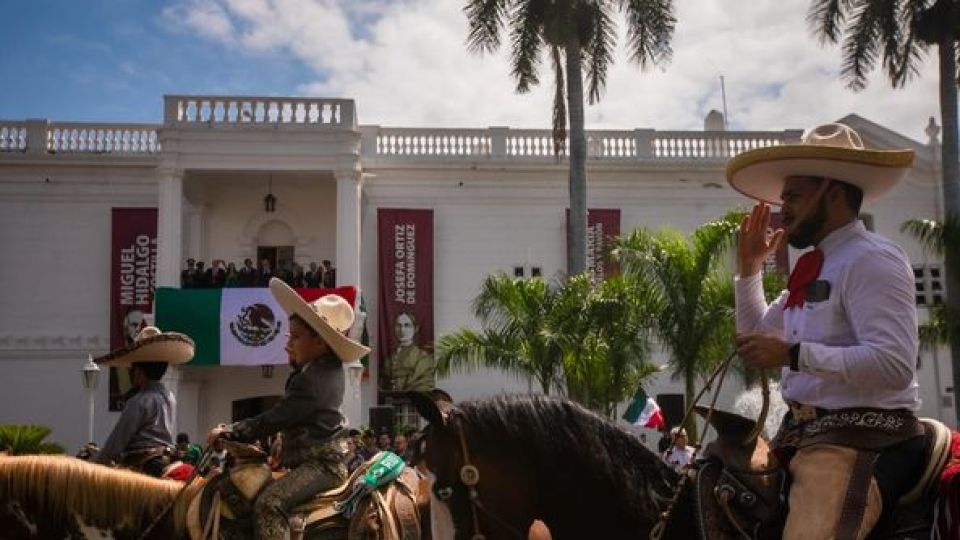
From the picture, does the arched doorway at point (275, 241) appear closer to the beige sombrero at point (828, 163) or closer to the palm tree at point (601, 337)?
the palm tree at point (601, 337)

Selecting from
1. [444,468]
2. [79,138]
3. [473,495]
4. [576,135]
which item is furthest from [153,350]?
[79,138]

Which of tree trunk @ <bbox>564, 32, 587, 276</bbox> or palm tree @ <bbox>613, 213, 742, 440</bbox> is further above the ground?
tree trunk @ <bbox>564, 32, 587, 276</bbox>

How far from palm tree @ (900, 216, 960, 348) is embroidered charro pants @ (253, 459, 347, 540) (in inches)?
609

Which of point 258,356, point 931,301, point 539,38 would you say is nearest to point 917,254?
point 931,301

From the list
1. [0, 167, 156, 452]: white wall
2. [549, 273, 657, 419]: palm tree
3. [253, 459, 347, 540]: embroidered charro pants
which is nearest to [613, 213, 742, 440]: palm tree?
[549, 273, 657, 419]: palm tree

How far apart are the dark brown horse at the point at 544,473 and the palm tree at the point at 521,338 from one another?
1281cm

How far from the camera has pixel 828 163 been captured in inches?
133

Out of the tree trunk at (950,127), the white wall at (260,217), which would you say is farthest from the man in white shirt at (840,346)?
the white wall at (260,217)

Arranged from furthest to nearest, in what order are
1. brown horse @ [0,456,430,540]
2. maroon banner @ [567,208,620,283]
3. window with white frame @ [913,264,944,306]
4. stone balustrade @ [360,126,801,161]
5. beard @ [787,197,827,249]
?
stone balustrade @ [360,126,801,161] < window with white frame @ [913,264,944,306] < maroon banner @ [567,208,620,283] < brown horse @ [0,456,430,540] < beard @ [787,197,827,249]

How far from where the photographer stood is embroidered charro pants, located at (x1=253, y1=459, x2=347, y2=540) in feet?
17.2

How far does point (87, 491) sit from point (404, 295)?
2018cm

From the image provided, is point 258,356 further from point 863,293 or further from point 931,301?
point 863,293

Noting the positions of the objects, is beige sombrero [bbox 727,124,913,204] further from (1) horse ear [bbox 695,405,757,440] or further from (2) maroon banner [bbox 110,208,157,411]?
(2) maroon banner [bbox 110,208,157,411]

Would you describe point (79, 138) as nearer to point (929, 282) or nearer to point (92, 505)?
point (92, 505)
